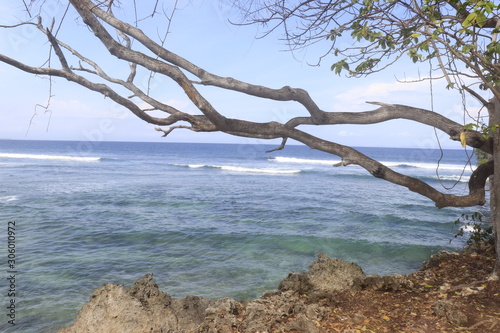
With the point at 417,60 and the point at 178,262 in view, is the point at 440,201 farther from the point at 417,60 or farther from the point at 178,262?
the point at 178,262

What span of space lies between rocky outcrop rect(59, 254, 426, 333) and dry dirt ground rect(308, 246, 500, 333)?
183 mm

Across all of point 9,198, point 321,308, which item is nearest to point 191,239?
point 321,308

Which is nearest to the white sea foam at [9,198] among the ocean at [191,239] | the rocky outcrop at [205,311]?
the ocean at [191,239]

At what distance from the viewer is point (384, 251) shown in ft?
33.4

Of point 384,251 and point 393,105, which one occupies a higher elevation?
point 393,105

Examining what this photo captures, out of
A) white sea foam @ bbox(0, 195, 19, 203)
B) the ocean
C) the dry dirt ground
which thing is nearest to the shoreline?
the dry dirt ground

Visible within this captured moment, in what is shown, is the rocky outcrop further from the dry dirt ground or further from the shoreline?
the dry dirt ground

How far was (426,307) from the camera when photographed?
4.52 m

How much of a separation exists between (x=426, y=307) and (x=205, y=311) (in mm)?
2619

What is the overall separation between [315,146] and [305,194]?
55.3 ft

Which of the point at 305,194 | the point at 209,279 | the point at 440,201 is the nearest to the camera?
the point at 440,201

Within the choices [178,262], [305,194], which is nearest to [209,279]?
[178,262]

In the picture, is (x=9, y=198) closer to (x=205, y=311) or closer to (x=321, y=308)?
(x=205, y=311)

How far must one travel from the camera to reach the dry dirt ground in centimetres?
399
